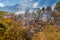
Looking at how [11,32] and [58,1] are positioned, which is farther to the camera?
[58,1]

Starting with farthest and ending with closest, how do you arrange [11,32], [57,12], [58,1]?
[58,1] → [57,12] → [11,32]

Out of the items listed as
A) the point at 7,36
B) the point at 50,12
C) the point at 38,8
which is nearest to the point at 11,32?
the point at 7,36

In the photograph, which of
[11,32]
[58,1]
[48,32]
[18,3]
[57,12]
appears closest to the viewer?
[11,32]

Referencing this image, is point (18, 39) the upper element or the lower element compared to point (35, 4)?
lower

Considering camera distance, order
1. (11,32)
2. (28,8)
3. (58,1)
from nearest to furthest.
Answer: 1. (11,32)
2. (58,1)
3. (28,8)

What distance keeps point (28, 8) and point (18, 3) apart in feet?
16.9

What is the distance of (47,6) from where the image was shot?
34.0 m

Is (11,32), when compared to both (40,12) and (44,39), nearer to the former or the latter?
(44,39)

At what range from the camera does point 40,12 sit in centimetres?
3203

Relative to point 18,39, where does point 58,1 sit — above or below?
above

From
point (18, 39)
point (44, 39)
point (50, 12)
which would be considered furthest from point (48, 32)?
point (50, 12)

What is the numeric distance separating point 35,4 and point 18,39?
26.3 m

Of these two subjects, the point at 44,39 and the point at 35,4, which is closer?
the point at 44,39

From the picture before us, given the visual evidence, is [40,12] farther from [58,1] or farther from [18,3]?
[18,3]
